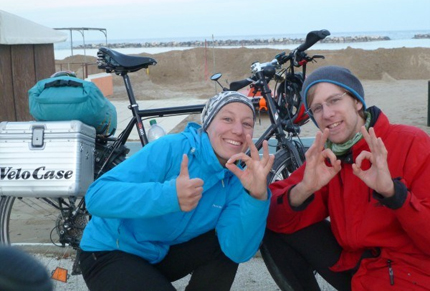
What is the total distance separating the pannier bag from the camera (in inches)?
149

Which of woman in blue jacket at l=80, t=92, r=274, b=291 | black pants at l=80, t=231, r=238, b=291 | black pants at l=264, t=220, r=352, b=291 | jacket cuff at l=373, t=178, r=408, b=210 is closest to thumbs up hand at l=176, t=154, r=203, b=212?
woman in blue jacket at l=80, t=92, r=274, b=291

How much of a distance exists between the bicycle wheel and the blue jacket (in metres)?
1.15

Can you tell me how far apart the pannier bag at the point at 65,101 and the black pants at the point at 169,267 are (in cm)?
129

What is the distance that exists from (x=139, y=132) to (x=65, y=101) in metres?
0.62

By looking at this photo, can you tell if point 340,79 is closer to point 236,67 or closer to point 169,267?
point 169,267

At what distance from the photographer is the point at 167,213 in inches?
98.7

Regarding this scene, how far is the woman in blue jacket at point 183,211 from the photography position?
248 centimetres

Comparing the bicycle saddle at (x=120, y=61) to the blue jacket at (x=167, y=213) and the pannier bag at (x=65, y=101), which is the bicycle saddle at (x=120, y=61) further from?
the blue jacket at (x=167, y=213)

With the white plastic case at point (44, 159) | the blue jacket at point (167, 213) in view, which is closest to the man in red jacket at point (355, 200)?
the blue jacket at point (167, 213)

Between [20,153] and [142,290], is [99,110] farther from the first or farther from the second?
[142,290]

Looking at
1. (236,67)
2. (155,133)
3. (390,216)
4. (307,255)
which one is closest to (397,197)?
(390,216)

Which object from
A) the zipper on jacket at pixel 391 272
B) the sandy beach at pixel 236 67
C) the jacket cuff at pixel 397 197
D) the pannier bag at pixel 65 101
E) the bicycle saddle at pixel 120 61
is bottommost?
the sandy beach at pixel 236 67

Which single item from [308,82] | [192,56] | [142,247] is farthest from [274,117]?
[192,56]

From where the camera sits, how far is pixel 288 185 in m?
2.90
